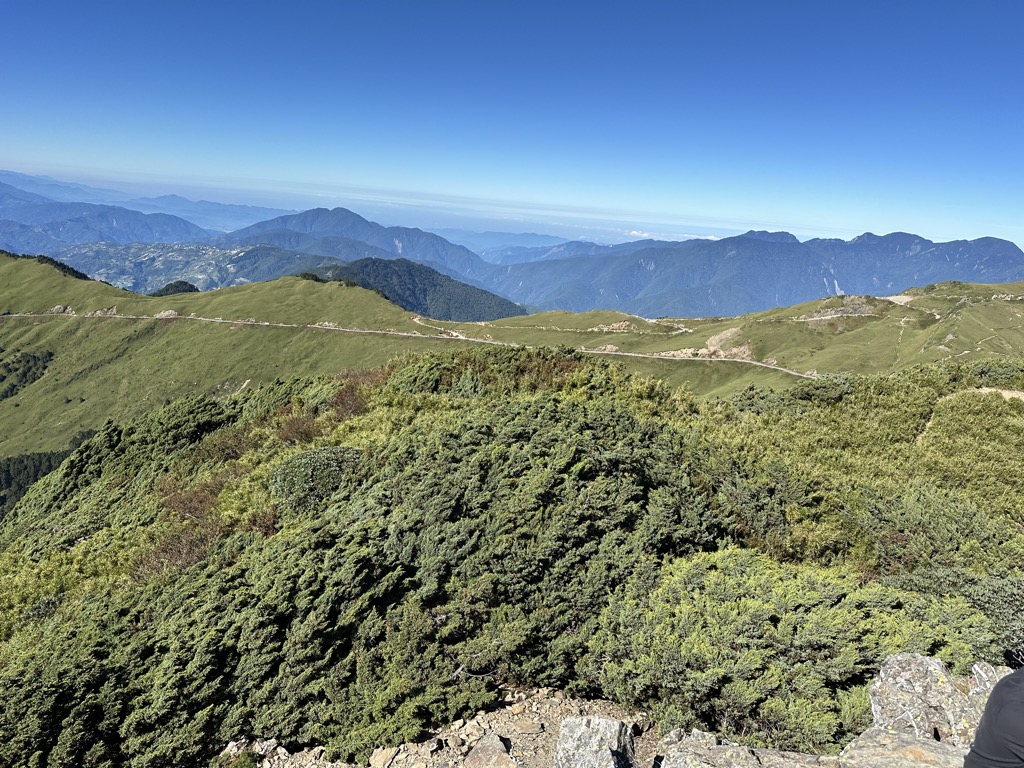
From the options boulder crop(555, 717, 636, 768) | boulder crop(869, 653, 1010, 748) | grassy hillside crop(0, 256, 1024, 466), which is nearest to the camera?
boulder crop(555, 717, 636, 768)

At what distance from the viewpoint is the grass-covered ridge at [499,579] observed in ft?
35.9

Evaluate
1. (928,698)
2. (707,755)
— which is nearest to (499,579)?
(707,755)

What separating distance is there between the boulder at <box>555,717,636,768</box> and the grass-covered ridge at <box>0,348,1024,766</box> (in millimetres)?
2812

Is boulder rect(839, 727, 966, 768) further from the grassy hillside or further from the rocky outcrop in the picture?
the grassy hillside

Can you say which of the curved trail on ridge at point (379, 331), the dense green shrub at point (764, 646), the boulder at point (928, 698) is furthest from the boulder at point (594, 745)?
the curved trail on ridge at point (379, 331)

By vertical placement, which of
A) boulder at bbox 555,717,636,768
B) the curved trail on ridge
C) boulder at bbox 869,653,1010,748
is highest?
boulder at bbox 869,653,1010,748

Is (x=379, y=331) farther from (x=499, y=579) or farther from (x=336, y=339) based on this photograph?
(x=499, y=579)

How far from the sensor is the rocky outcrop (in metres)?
8.36

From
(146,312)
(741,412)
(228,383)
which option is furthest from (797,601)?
(146,312)

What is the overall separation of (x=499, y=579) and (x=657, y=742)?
529 centimetres

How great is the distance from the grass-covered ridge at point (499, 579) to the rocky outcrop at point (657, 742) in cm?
51

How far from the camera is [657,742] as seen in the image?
10820mm

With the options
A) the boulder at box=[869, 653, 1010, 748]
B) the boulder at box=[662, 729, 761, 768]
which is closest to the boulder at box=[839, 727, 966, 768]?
the boulder at box=[869, 653, 1010, 748]

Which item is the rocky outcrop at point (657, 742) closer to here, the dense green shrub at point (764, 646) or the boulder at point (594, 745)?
the boulder at point (594, 745)
